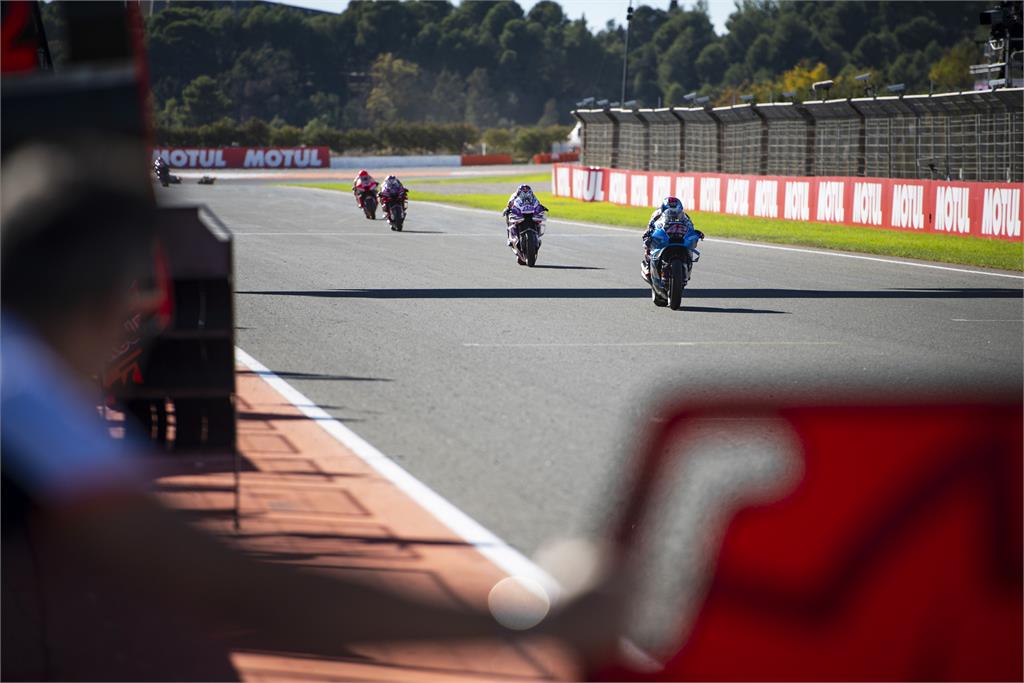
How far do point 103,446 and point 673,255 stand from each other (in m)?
13.9

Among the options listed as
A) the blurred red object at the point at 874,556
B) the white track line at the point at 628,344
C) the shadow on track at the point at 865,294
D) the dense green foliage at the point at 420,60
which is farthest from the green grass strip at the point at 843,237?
the dense green foliage at the point at 420,60

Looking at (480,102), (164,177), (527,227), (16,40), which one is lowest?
(527,227)

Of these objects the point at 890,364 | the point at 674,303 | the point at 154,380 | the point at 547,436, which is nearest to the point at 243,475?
the point at 547,436

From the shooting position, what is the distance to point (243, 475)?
6922 millimetres

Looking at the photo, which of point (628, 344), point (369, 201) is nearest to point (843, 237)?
point (369, 201)

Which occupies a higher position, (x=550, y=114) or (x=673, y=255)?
(x=550, y=114)

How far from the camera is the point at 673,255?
15609 millimetres

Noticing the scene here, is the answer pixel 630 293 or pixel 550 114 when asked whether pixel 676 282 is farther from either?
pixel 550 114

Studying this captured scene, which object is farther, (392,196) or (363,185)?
(363,185)

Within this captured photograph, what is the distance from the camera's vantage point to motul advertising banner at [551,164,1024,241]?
25672 mm

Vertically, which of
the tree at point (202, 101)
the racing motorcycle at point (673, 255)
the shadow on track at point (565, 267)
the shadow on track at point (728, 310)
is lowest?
the shadow on track at point (565, 267)

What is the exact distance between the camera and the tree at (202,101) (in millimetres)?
120125

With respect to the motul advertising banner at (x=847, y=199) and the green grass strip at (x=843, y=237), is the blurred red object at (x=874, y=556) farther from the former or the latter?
the motul advertising banner at (x=847, y=199)

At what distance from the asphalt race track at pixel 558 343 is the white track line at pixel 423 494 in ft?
0.27
